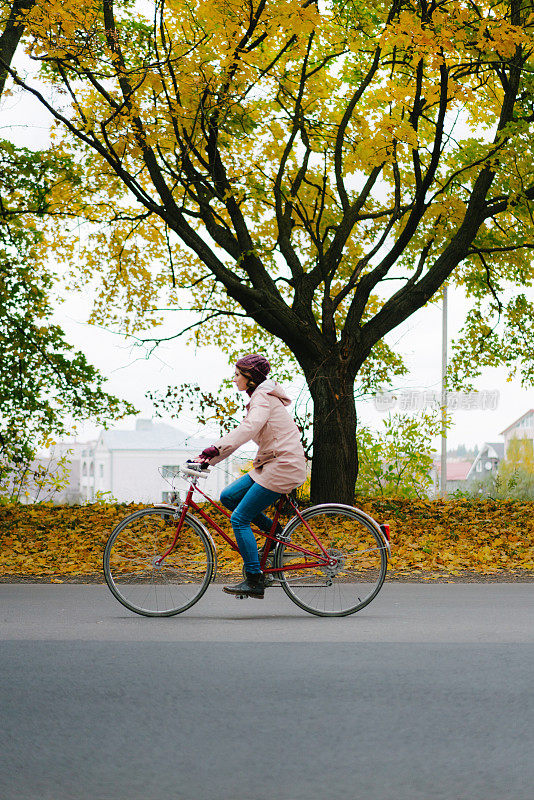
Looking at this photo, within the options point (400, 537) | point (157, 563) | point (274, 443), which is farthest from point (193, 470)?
point (400, 537)

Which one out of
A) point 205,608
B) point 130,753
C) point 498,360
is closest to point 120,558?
point 205,608

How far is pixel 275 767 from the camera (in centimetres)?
391

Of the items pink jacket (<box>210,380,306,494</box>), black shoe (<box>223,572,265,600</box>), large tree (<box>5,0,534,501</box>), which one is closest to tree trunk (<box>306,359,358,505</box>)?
large tree (<box>5,0,534,501</box>)

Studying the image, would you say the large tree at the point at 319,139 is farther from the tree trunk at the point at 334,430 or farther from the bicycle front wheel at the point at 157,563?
the bicycle front wheel at the point at 157,563

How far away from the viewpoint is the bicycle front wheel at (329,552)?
7238 millimetres

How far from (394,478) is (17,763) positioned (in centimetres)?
1571

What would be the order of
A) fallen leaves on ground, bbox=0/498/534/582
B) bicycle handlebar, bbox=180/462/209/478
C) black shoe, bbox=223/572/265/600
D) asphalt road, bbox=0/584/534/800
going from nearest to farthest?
asphalt road, bbox=0/584/534/800
bicycle handlebar, bbox=180/462/209/478
black shoe, bbox=223/572/265/600
fallen leaves on ground, bbox=0/498/534/582

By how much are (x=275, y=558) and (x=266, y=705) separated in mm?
2446

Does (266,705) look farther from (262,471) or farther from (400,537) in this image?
(400,537)

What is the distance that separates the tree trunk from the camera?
14492mm

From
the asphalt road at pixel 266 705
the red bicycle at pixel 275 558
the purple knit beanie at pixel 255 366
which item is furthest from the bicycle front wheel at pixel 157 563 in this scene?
the purple knit beanie at pixel 255 366

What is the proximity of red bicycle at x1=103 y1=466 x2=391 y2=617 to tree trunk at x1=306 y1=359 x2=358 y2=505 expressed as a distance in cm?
705

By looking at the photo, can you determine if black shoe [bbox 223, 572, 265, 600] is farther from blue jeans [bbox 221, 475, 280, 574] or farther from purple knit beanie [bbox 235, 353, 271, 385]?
purple knit beanie [bbox 235, 353, 271, 385]

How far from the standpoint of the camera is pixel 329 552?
730 centimetres
